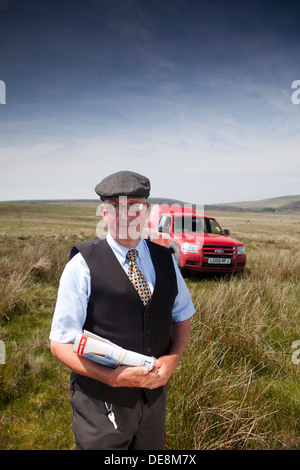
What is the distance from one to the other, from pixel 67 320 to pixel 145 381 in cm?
51

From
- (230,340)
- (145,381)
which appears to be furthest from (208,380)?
(145,381)

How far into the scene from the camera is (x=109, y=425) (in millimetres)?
1404

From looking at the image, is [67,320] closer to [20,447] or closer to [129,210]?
[129,210]

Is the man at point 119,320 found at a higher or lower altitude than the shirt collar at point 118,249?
lower

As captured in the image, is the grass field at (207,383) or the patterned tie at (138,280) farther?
the grass field at (207,383)

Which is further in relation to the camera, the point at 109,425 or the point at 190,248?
the point at 190,248

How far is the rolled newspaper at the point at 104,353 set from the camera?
3.91ft

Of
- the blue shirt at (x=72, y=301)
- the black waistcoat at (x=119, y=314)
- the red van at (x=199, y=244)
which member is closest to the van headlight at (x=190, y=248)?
the red van at (x=199, y=244)

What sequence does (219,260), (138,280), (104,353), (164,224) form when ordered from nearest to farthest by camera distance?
(104,353), (138,280), (219,260), (164,224)

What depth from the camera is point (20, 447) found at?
7.25 ft

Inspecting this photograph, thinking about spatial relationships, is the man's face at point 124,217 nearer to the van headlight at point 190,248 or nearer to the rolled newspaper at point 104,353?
the rolled newspaper at point 104,353

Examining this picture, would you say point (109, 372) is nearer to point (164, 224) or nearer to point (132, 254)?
point (132, 254)

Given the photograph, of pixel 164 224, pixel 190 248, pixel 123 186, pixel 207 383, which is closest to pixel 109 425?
pixel 207 383

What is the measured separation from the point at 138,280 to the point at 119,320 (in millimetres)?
240
